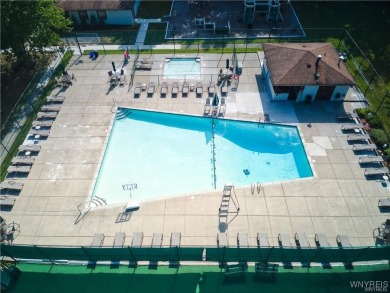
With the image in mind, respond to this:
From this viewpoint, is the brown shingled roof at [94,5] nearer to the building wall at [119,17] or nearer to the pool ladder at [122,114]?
the building wall at [119,17]

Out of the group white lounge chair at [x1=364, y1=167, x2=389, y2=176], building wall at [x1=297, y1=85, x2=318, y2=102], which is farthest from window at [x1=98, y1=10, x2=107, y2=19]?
white lounge chair at [x1=364, y1=167, x2=389, y2=176]

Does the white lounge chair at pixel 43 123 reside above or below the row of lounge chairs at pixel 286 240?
above

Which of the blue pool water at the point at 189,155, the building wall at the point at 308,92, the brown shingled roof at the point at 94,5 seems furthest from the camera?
the brown shingled roof at the point at 94,5

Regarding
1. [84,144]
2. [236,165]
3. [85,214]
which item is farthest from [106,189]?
[236,165]

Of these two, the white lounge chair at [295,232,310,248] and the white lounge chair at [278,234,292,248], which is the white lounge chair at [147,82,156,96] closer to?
the white lounge chair at [278,234,292,248]

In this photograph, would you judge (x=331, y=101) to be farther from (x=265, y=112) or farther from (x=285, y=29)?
(x=285, y=29)

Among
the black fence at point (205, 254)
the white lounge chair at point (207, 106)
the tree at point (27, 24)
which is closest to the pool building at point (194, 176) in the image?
the white lounge chair at point (207, 106)

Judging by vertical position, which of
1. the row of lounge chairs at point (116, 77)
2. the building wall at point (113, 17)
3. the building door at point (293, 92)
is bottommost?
the building door at point (293, 92)
